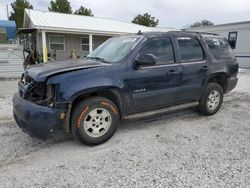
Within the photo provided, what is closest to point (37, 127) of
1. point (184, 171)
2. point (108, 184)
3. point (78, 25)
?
point (108, 184)

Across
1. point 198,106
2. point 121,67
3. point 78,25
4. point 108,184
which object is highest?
point 78,25

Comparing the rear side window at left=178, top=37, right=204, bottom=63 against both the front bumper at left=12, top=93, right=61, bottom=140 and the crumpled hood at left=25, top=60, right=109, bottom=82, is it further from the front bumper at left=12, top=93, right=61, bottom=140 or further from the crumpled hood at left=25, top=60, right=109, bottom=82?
the front bumper at left=12, top=93, right=61, bottom=140

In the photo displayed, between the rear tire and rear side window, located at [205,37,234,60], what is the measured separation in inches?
28.1

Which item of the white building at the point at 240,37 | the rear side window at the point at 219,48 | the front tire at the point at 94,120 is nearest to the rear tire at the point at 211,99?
the rear side window at the point at 219,48

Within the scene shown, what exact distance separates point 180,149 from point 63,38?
1407cm

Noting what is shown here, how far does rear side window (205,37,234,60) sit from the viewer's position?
16.8 feet

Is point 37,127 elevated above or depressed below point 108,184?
above

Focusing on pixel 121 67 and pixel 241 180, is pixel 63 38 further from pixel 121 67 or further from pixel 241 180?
pixel 241 180

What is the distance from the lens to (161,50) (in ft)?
14.2

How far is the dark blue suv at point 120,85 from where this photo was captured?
3316 mm

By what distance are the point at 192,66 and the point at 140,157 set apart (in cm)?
231

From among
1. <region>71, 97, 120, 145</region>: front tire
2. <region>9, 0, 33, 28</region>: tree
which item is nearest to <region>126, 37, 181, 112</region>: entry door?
<region>71, 97, 120, 145</region>: front tire

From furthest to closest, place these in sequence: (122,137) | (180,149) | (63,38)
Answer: (63,38) → (122,137) → (180,149)

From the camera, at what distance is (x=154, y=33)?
435 centimetres
